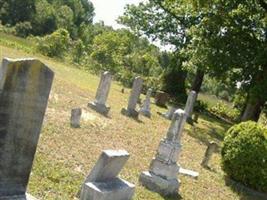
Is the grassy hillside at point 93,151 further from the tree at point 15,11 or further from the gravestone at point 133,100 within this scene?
the tree at point 15,11

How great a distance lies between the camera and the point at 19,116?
221 inches

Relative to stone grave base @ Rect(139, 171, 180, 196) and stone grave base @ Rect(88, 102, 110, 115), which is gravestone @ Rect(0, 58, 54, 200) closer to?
stone grave base @ Rect(139, 171, 180, 196)

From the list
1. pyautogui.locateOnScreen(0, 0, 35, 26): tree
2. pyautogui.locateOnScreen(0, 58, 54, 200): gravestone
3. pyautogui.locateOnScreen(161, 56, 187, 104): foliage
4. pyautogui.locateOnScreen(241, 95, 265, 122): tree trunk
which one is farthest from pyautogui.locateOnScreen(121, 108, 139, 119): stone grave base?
pyautogui.locateOnScreen(0, 0, 35, 26): tree

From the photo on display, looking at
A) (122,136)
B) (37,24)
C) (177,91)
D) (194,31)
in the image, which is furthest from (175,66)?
(37,24)

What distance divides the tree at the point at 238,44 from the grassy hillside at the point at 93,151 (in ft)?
15.3

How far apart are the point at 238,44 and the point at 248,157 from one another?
12466 mm

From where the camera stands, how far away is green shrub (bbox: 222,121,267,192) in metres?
13.7

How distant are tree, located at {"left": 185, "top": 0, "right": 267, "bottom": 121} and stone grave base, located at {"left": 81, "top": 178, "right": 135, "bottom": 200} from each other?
17408 mm

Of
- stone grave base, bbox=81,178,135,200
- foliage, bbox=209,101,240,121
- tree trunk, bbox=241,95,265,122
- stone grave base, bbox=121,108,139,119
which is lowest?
foliage, bbox=209,101,240,121

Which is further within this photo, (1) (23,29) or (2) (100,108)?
(1) (23,29)

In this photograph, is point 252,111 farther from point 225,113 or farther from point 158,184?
point 158,184

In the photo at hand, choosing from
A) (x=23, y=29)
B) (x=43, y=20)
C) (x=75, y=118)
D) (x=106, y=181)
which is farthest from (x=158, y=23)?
(x=43, y=20)

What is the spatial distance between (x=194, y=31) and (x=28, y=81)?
73.9 ft

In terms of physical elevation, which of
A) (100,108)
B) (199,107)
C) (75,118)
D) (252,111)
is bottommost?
(199,107)
